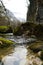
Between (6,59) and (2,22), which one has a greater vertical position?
(6,59)

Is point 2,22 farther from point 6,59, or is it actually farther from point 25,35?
point 6,59

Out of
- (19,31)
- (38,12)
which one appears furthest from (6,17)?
(19,31)

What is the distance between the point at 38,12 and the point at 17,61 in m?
15.3

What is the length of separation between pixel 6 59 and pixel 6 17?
2475 cm

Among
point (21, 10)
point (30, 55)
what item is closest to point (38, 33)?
point (30, 55)

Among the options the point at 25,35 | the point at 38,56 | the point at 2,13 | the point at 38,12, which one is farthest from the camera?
the point at 2,13

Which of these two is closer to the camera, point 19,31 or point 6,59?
point 6,59

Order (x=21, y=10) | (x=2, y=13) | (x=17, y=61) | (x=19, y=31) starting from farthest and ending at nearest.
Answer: (x=21, y=10)
(x=2, y=13)
(x=19, y=31)
(x=17, y=61)

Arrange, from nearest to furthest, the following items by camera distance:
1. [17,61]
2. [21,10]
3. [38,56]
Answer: [17,61] → [38,56] → [21,10]

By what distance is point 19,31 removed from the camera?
2050 centimetres

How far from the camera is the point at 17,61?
32.2ft

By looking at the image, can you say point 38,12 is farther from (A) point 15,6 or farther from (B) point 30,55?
(A) point 15,6

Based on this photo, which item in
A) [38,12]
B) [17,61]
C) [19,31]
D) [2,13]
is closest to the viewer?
[17,61]

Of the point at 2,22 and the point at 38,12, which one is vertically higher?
the point at 38,12
